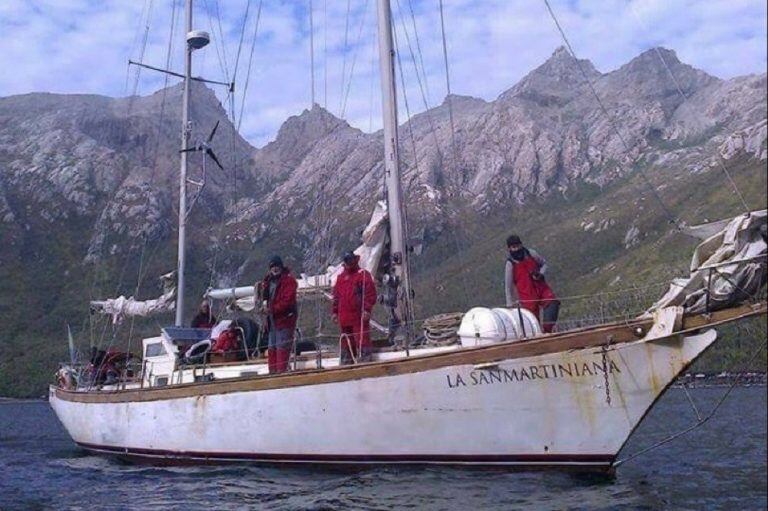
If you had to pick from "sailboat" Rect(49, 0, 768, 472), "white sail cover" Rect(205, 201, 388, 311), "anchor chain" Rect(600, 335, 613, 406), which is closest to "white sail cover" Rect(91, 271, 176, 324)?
"white sail cover" Rect(205, 201, 388, 311)

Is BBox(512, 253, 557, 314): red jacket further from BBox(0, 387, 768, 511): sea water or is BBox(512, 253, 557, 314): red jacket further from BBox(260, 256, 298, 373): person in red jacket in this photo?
BBox(260, 256, 298, 373): person in red jacket

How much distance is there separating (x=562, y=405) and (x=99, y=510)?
7507 millimetres

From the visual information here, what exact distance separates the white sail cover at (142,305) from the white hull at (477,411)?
1097 cm

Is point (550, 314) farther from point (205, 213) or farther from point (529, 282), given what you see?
point (205, 213)

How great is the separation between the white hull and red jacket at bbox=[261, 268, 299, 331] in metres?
1.77

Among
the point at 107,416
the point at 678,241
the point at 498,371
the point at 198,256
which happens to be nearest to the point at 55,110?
the point at 198,256

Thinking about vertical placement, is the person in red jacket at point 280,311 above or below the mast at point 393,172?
below

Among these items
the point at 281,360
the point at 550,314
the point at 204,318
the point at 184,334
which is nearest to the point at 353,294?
the point at 281,360

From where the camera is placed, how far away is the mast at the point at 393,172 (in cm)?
1659

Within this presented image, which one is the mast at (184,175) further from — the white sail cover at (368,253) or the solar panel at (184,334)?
the white sail cover at (368,253)

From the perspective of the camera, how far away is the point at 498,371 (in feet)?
40.1

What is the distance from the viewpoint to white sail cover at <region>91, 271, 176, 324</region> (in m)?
25.2

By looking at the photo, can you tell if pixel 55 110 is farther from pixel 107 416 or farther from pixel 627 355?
pixel 627 355

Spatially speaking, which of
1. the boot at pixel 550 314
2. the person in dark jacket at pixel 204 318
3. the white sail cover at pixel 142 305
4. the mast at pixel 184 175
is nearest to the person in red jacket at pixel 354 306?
the boot at pixel 550 314
